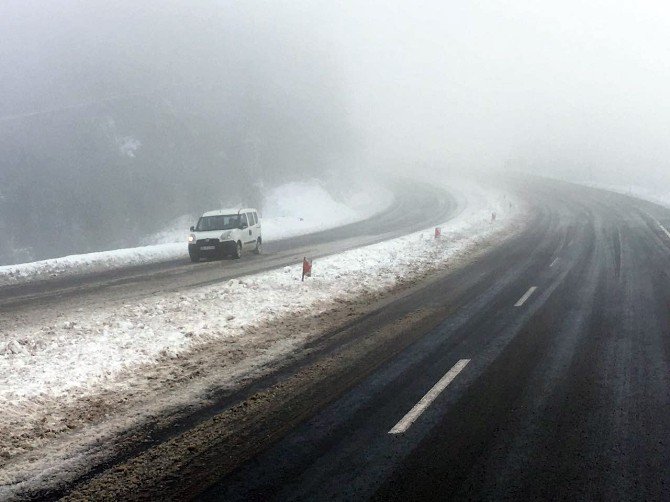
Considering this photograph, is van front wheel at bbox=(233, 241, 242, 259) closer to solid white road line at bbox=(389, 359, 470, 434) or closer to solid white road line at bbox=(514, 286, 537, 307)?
solid white road line at bbox=(514, 286, 537, 307)

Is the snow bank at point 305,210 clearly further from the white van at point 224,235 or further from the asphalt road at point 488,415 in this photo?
the asphalt road at point 488,415

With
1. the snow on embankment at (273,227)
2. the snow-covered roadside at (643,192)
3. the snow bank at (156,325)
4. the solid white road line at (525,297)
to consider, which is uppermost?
the snow-covered roadside at (643,192)

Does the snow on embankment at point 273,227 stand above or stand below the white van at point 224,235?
below

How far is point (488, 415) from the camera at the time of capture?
5.87 meters

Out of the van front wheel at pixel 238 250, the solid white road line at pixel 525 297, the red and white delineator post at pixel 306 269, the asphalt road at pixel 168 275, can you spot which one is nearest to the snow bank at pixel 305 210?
the asphalt road at pixel 168 275

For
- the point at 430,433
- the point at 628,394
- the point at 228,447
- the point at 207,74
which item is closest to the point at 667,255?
the point at 628,394

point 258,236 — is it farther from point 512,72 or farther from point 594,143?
point 512,72

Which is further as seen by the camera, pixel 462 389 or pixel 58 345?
pixel 58 345

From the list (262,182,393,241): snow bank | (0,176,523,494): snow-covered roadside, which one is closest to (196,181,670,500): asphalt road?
(0,176,523,494): snow-covered roadside

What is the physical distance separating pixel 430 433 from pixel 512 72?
634ft

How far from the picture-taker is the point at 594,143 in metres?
97.9

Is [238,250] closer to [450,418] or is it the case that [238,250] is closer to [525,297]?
[525,297]

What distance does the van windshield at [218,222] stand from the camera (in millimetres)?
20719

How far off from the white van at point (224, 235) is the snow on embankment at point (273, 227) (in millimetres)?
2007
